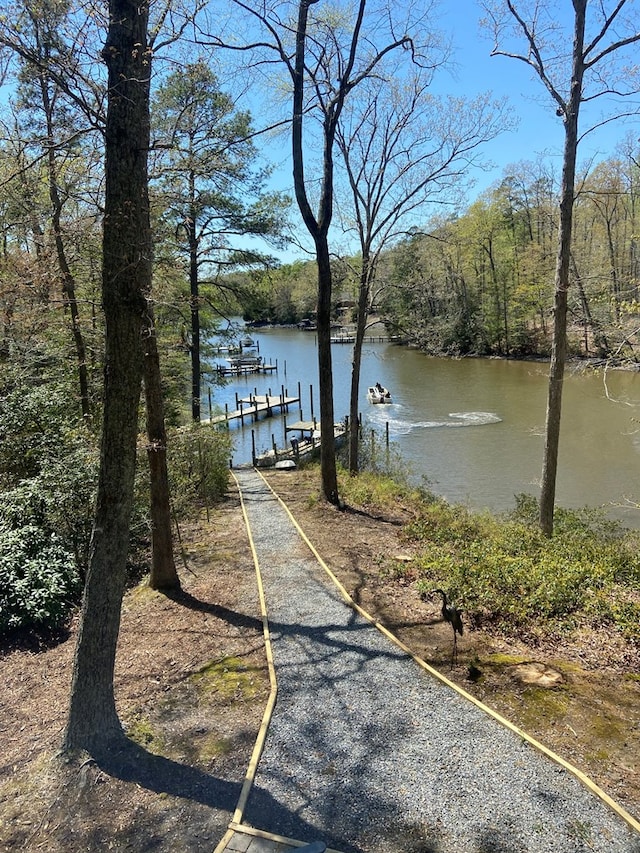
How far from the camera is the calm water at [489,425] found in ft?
48.3

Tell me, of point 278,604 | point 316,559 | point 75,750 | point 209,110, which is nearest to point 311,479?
point 316,559

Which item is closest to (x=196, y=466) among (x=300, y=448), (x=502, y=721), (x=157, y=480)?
(x=157, y=480)

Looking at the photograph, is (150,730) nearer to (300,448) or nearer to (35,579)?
(35,579)

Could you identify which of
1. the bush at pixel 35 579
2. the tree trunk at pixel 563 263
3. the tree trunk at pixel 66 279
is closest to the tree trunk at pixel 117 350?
the bush at pixel 35 579

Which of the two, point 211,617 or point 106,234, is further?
point 211,617

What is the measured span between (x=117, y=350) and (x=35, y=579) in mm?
4127

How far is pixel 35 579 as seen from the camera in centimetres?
615

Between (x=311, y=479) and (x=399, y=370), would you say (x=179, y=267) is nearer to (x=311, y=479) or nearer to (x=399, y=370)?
(x=311, y=479)

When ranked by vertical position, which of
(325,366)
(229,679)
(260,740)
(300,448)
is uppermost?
(325,366)

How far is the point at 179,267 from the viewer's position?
6.63 meters

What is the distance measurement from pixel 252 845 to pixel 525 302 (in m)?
41.0

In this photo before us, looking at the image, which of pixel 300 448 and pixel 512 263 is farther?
pixel 512 263

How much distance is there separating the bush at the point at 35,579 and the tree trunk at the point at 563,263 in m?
7.46

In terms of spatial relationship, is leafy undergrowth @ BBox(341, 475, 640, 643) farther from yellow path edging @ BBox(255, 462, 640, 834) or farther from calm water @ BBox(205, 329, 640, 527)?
calm water @ BBox(205, 329, 640, 527)
